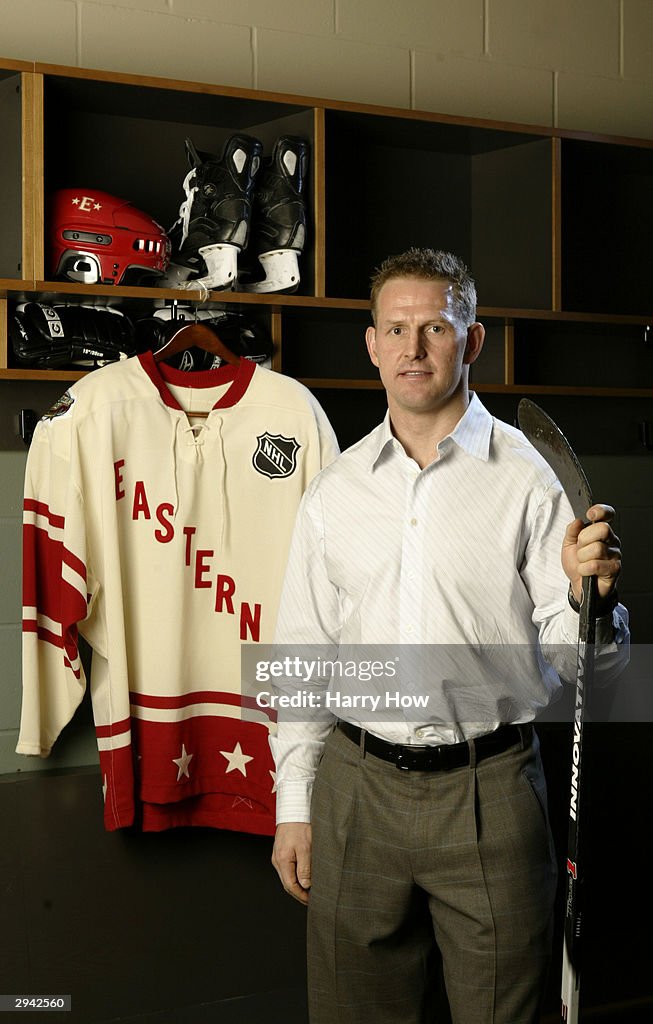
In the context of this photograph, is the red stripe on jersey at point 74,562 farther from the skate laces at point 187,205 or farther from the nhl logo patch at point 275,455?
the skate laces at point 187,205

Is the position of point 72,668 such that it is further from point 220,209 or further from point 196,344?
point 220,209

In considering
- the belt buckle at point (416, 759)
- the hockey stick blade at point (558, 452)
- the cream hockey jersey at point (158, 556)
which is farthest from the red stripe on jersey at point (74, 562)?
the hockey stick blade at point (558, 452)

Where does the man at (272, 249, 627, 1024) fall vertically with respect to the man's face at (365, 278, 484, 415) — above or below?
below

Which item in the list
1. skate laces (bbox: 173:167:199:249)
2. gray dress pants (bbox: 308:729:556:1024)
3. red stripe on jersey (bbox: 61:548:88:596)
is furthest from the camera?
skate laces (bbox: 173:167:199:249)

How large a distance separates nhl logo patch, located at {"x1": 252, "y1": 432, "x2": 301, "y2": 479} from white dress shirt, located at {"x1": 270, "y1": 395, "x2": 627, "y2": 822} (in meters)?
0.38

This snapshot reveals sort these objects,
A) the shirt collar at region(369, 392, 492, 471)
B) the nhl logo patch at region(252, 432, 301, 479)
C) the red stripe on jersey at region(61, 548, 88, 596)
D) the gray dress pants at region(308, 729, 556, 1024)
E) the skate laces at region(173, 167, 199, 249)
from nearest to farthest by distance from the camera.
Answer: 1. the gray dress pants at region(308, 729, 556, 1024)
2. the shirt collar at region(369, 392, 492, 471)
3. the red stripe on jersey at region(61, 548, 88, 596)
4. the nhl logo patch at region(252, 432, 301, 479)
5. the skate laces at region(173, 167, 199, 249)

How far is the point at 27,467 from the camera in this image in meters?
2.01

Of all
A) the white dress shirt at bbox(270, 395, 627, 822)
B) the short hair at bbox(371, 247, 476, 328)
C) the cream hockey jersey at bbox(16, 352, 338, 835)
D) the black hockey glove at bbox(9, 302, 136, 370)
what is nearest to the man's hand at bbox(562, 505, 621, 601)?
the white dress shirt at bbox(270, 395, 627, 822)

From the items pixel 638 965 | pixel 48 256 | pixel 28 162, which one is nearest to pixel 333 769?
pixel 48 256

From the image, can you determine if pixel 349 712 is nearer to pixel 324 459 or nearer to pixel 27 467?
pixel 324 459

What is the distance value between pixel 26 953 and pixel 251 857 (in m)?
0.53

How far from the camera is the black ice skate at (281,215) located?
2.16 metres

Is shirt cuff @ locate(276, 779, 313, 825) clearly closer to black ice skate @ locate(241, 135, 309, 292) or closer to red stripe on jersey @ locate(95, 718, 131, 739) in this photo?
red stripe on jersey @ locate(95, 718, 131, 739)

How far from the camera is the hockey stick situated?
52.4 inches
